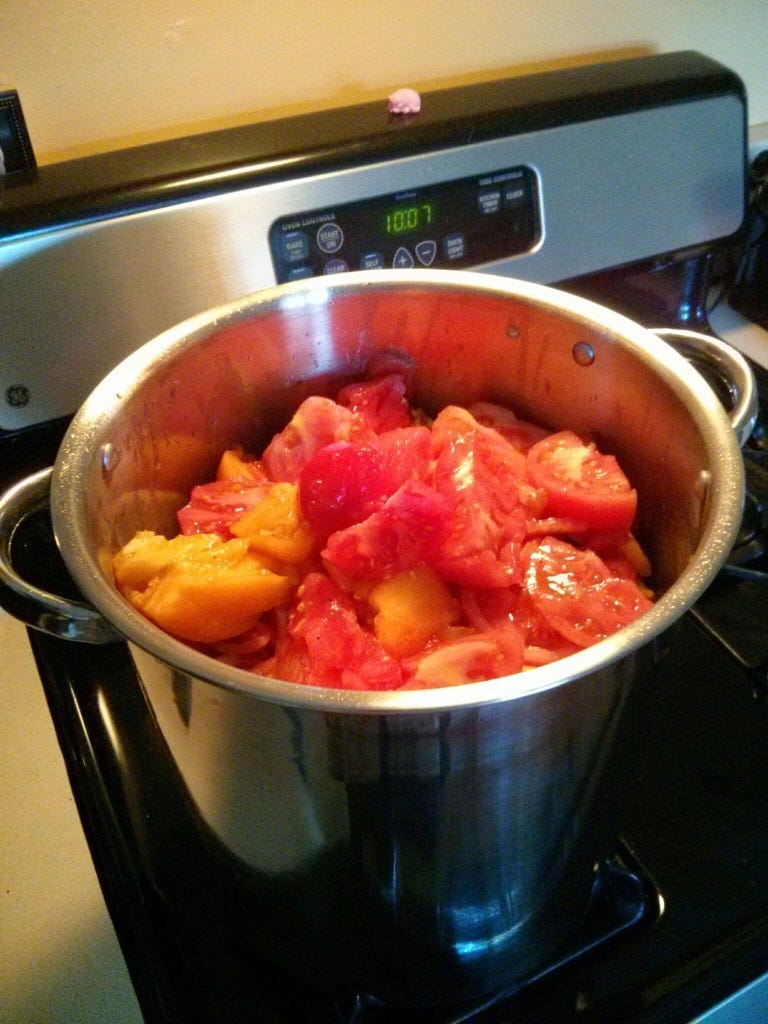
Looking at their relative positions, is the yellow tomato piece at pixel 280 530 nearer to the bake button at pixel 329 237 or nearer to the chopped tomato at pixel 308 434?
the chopped tomato at pixel 308 434

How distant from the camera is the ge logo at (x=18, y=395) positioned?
0.76 meters

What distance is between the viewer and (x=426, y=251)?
2.76 feet

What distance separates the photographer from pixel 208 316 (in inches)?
25.2

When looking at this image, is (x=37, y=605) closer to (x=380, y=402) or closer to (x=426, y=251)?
(x=380, y=402)

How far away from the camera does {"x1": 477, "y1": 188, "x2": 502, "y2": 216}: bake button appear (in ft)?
2.75

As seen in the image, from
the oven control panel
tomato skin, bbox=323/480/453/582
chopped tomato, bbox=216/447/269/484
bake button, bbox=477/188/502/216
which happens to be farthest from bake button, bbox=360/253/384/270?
tomato skin, bbox=323/480/453/582

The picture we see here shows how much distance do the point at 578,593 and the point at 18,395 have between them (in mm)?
501

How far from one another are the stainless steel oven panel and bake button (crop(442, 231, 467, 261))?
4cm

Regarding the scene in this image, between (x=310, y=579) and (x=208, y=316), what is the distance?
0.21 metres

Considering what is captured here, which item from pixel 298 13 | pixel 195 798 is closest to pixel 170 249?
pixel 298 13

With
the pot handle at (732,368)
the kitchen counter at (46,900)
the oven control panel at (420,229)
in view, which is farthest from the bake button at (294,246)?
the kitchen counter at (46,900)

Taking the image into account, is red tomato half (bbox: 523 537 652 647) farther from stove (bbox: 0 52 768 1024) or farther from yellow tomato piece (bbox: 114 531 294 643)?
yellow tomato piece (bbox: 114 531 294 643)

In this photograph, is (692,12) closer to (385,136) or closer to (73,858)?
(385,136)

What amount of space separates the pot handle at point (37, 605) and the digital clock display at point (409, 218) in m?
0.41
